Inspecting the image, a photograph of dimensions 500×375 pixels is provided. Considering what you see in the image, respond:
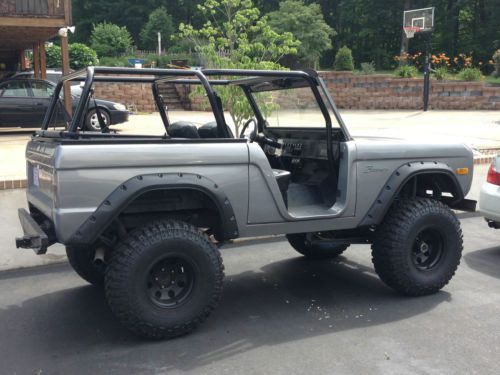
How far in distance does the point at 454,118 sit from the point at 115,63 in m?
24.3

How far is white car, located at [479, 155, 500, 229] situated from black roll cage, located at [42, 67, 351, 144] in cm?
246

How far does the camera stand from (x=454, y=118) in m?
18.9

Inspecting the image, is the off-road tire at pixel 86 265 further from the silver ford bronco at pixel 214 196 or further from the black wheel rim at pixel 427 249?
the black wheel rim at pixel 427 249

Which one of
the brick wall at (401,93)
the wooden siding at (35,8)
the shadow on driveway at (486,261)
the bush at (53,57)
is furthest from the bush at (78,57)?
the shadow on driveway at (486,261)

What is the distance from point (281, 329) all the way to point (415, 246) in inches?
56.3

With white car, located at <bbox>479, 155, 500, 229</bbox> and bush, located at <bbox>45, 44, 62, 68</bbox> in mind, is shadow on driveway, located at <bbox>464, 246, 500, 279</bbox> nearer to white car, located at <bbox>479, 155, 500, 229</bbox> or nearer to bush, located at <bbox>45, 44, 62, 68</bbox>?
white car, located at <bbox>479, 155, 500, 229</bbox>

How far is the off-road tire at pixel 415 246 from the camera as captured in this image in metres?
4.46

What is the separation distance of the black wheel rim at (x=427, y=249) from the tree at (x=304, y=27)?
32.5m

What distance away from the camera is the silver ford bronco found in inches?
140

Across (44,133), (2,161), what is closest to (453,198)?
(44,133)

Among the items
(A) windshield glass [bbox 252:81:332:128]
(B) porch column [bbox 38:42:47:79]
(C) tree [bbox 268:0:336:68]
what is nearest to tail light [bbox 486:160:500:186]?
(A) windshield glass [bbox 252:81:332:128]

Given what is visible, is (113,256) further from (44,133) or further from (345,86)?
(345,86)

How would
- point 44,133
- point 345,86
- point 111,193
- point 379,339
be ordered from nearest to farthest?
point 111,193
point 379,339
point 44,133
point 345,86

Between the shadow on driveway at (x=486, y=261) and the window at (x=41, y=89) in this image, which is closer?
the shadow on driveway at (x=486, y=261)
